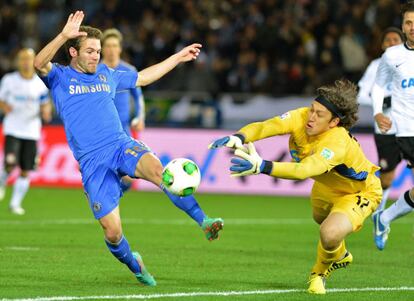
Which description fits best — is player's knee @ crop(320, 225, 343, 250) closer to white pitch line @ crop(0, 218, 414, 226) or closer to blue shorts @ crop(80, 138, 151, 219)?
blue shorts @ crop(80, 138, 151, 219)

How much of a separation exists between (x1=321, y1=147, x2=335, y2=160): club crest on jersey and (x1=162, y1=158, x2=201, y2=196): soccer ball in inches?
41.9

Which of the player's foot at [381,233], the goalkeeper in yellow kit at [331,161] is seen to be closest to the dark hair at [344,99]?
the goalkeeper in yellow kit at [331,161]

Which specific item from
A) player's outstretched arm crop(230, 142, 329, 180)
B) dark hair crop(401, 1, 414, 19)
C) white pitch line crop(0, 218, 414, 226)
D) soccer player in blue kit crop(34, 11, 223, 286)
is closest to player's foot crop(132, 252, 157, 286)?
soccer player in blue kit crop(34, 11, 223, 286)

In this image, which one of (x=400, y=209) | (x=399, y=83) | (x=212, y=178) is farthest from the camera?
(x=212, y=178)

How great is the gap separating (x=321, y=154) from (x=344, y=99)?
62 cm

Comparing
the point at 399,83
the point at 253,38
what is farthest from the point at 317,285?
the point at 253,38

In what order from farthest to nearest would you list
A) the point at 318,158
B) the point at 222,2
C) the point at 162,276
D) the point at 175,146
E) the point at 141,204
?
the point at 222,2
the point at 175,146
the point at 141,204
the point at 162,276
the point at 318,158

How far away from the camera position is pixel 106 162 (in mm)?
8727

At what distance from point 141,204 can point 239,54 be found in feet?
21.3

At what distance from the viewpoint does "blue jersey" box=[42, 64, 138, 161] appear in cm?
887

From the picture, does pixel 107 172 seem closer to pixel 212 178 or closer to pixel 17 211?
pixel 17 211

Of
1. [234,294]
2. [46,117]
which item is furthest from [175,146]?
[234,294]

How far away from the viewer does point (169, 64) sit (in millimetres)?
9273

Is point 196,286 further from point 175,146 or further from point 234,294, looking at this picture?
point 175,146
